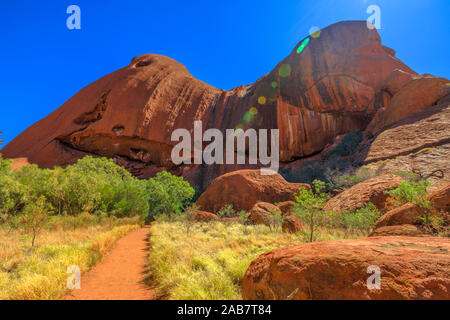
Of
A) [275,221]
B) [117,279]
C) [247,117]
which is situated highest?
[247,117]

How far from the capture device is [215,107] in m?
36.8

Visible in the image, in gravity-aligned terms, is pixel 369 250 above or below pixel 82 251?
above

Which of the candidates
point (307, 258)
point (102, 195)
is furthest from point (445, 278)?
point (102, 195)

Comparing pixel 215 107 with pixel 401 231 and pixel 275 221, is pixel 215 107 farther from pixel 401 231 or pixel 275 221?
pixel 401 231

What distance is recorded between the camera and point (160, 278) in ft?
15.0

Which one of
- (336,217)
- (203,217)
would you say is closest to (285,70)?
(203,217)

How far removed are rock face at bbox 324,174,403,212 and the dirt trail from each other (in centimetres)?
810

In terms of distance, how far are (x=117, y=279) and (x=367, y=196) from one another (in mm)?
9493

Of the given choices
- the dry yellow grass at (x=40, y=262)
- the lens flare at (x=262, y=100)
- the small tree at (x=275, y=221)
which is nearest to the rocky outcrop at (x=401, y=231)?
the small tree at (x=275, y=221)

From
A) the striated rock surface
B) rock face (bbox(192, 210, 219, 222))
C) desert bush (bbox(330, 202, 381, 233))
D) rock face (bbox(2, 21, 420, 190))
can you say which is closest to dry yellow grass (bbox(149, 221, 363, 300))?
desert bush (bbox(330, 202, 381, 233))

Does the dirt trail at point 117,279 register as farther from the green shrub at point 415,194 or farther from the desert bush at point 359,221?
the green shrub at point 415,194

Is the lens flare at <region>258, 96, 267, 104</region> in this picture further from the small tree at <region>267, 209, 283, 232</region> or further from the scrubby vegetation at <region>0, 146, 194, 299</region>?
the small tree at <region>267, 209, 283, 232</region>
